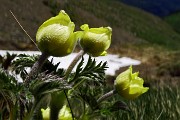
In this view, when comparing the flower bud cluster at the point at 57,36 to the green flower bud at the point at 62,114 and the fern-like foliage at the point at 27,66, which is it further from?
the green flower bud at the point at 62,114

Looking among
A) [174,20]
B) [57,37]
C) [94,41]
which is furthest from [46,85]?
[174,20]

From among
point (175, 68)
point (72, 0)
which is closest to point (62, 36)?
point (72, 0)

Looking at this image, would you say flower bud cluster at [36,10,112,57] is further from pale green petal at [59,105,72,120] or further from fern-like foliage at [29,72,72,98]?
pale green petal at [59,105,72,120]

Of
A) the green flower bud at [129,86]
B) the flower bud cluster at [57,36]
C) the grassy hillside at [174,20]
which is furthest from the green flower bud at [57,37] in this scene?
the grassy hillside at [174,20]

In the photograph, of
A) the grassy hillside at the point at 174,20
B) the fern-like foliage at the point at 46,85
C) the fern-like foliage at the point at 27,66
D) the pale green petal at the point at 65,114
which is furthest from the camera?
the grassy hillside at the point at 174,20

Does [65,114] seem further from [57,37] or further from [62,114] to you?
[57,37]

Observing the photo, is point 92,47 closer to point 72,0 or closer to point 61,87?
point 61,87
